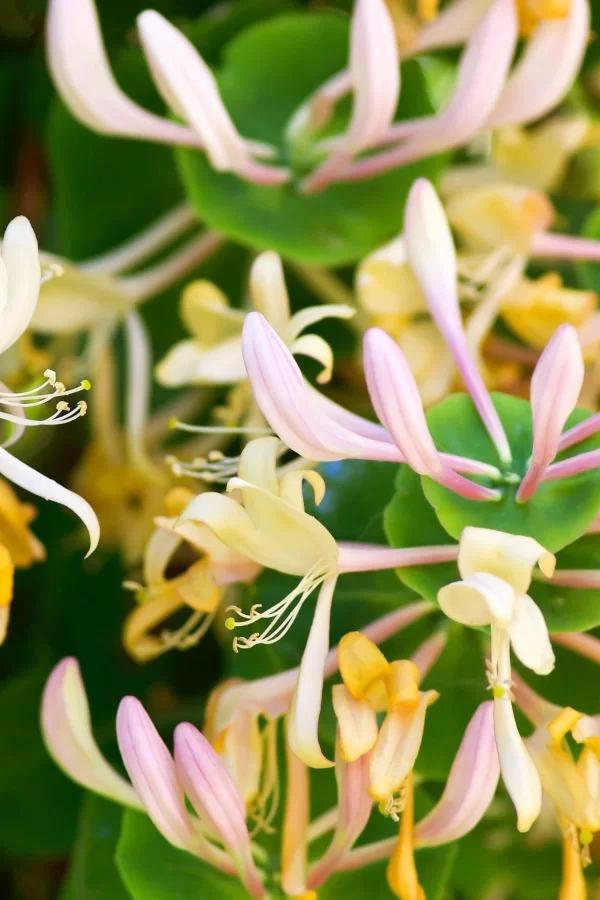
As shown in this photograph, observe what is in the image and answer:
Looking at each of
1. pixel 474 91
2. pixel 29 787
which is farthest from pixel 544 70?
pixel 29 787

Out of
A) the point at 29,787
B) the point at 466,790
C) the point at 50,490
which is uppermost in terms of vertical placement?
the point at 50,490

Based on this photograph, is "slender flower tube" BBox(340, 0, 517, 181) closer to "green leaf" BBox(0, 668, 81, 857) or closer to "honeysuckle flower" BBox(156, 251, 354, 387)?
"honeysuckle flower" BBox(156, 251, 354, 387)

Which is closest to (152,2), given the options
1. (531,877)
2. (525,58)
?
(525,58)

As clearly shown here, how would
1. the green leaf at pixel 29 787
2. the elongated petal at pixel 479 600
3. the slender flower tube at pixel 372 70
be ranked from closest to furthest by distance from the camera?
the elongated petal at pixel 479 600 < the slender flower tube at pixel 372 70 < the green leaf at pixel 29 787

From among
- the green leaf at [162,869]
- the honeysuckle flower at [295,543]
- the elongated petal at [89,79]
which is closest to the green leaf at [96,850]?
the green leaf at [162,869]

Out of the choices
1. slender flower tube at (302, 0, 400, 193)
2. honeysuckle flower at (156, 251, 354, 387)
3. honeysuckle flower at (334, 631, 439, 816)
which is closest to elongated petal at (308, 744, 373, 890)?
honeysuckle flower at (334, 631, 439, 816)

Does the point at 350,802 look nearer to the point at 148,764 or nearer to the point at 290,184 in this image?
the point at 148,764

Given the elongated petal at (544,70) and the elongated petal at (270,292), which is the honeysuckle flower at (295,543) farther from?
the elongated petal at (544,70)
